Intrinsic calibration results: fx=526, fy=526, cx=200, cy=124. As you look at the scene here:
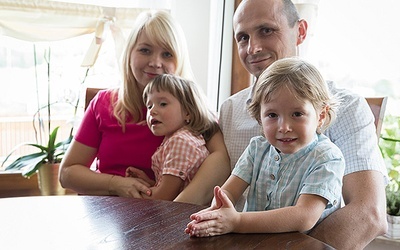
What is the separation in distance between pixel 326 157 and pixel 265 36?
681mm

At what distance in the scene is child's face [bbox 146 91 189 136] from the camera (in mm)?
1909

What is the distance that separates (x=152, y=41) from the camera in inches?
81.7

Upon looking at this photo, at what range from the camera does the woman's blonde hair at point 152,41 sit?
2.07 metres

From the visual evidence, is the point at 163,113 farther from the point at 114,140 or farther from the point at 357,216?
the point at 357,216

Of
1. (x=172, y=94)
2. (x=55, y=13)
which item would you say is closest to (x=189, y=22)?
(x=55, y=13)

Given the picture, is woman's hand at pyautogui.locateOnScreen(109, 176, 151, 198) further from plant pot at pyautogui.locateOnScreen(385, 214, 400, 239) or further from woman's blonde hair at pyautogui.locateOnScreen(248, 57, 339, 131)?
plant pot at pyautogui.locateOnScreen(385, 214, 400, 239)

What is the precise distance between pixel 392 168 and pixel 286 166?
1.43 m

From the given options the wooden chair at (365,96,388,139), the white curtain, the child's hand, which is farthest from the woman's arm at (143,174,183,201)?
the white curtain

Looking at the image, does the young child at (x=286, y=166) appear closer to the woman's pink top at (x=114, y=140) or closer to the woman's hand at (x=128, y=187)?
the woman's hand at (x=128, y=187)

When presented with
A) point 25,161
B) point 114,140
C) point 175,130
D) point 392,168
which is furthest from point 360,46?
point 25,161

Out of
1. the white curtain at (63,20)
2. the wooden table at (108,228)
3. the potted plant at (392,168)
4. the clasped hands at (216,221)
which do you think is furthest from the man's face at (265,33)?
the white curtain at (63,20)

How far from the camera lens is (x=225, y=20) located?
3053 millimetres

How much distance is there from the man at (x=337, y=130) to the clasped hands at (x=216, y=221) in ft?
0.95

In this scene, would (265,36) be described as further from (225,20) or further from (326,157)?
(225,20)
